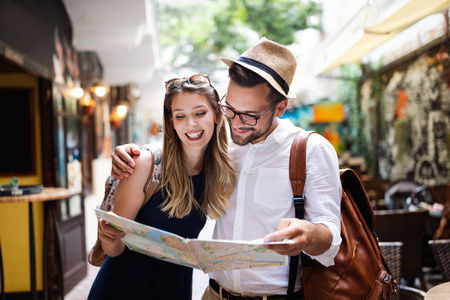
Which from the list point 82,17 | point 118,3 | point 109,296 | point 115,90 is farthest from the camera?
point 115,90

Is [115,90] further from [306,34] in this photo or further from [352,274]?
[306,34]

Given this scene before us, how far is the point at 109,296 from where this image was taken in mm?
1775

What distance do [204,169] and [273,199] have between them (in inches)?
17.2

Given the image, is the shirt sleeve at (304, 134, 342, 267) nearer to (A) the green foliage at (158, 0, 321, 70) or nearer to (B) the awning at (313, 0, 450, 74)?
(B) the awning at (313, 0, 450, 74)

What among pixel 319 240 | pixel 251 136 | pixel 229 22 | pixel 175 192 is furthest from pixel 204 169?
pixel 229 22

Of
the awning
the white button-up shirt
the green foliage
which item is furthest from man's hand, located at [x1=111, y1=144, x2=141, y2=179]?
the green foliage

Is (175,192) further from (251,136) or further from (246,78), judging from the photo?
Result: (246,78)

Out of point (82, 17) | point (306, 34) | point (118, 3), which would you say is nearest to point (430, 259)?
point (118, 3)

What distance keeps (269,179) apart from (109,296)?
33.1 inches

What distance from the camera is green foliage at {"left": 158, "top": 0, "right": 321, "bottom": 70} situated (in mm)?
15594

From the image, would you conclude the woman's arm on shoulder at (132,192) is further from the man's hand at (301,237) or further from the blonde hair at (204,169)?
the man's hand at (301,237)

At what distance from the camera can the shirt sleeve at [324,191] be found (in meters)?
1.42

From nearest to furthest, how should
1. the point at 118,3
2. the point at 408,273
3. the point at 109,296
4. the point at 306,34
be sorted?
1. the point at 109,296
2. the point at 408,273
3. the point at 118,3
4. the point at 306,34

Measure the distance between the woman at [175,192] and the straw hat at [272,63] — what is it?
0.26 meters
